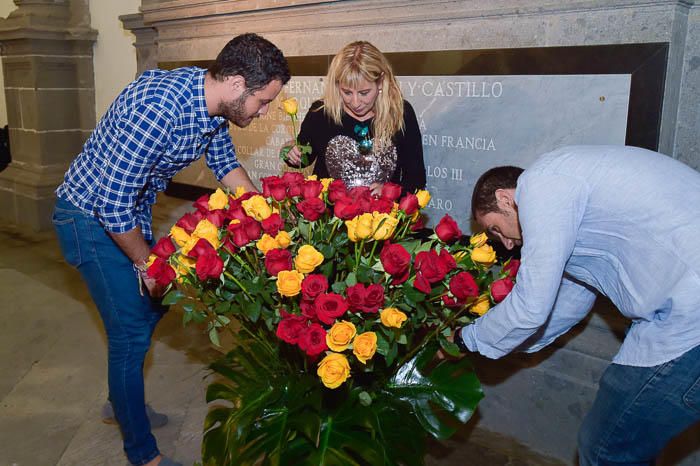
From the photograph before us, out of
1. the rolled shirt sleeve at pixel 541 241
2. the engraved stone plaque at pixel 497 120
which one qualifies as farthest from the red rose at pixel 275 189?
the engraved stone plaque at pixel 497 120

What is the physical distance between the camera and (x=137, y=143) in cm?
200

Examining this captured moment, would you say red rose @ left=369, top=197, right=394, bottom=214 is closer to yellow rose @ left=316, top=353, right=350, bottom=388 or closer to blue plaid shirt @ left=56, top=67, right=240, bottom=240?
yellow rose @ left=316, top=353, right=350, bottom=388

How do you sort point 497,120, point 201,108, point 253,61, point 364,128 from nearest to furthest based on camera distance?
point 253,61 < point 201,108 < point 364,128 < point 497,120

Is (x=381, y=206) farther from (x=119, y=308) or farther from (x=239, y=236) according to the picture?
(x=119, y=308)

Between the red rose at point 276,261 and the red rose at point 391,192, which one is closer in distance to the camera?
the red rose at point 276,261

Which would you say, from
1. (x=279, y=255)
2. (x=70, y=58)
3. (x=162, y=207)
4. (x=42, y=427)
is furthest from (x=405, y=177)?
(x=70, y=58)

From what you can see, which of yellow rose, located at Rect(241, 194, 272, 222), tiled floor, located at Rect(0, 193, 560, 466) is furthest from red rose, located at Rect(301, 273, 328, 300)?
tiled floor, located at Rect(0, 193, 560, 466)

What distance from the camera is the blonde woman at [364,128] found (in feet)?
8.16

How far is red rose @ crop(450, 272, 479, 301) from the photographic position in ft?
4.61

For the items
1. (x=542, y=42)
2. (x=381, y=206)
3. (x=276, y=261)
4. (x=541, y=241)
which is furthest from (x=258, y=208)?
(x=542, y=42)

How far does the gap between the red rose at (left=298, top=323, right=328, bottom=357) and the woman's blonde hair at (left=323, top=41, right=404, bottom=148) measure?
4.47 ft

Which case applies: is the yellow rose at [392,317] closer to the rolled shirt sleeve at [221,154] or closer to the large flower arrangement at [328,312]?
the large flower arrangement at [328,312]

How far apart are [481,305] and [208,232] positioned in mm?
629

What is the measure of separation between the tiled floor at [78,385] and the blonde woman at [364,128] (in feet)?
3.76
